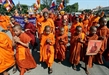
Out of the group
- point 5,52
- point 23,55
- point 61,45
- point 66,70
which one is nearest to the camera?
point 5,52

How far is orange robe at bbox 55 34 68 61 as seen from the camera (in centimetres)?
548

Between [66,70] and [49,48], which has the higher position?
[49,48]

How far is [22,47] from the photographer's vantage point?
4414mm

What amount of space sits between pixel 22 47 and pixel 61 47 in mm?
1600

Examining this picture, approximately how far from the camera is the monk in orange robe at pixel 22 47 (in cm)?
423

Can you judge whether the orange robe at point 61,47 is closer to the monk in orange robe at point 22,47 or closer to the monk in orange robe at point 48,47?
the monk in orange robe at point 48,47

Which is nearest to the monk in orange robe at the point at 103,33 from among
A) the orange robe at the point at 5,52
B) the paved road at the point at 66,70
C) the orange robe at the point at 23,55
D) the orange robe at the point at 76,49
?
the paved road at the point at 66,70

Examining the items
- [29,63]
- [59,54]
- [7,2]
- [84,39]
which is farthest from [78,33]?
[7,2]

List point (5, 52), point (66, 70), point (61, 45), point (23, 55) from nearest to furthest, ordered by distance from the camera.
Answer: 1. point (5, 52)
2. point (23, 55)
3. point (66, 70)
4. point (61, 45)

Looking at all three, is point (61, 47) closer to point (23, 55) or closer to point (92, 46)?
point (92, 46)

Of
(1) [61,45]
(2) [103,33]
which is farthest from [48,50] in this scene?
(2) [103,33]

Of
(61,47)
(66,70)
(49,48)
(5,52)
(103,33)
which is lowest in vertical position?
(66,70)

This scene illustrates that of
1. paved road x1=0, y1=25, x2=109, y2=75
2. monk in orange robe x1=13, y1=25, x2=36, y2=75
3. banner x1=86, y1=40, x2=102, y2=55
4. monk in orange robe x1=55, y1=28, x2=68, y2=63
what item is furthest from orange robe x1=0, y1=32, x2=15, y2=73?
banner x1=86, y1=40, x2=102, y2=55

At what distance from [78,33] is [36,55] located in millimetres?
2308
